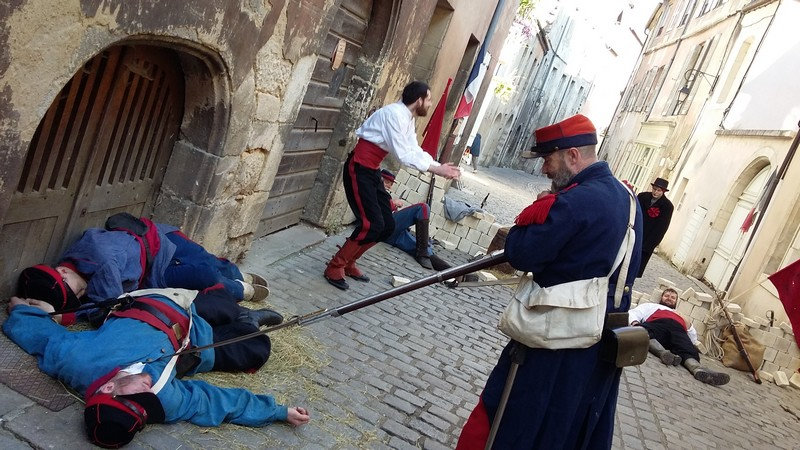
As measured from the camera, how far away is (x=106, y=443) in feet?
10.7

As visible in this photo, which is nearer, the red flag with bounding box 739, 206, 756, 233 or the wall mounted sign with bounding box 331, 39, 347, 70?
the wall mounted sign with bounding box 331, 39, 347, 70

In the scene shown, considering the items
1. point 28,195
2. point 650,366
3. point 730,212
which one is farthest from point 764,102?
point 28,195

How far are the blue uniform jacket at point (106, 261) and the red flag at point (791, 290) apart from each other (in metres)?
7.06

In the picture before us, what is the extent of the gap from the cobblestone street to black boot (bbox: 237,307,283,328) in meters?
0.15

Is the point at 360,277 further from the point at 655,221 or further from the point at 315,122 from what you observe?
the point at 655,221

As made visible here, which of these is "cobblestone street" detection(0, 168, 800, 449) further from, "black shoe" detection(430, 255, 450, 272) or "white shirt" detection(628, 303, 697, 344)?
"white shirt" detection(628, 303, 697, 344)

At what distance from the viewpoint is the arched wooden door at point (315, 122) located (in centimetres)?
748

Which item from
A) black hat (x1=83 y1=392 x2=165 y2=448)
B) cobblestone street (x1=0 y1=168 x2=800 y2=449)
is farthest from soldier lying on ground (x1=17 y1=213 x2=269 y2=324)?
black hat (x1=83 y1=392 x2=165 y2=448)

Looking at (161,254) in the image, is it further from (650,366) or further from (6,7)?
(650,366)

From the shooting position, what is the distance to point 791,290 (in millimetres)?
8875

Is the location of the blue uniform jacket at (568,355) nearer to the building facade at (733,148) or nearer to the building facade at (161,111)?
the building facade at (161,111)

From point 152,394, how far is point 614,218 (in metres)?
2.17

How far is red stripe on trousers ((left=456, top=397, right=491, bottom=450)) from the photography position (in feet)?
11.8

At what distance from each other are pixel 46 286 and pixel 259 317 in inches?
54.6
